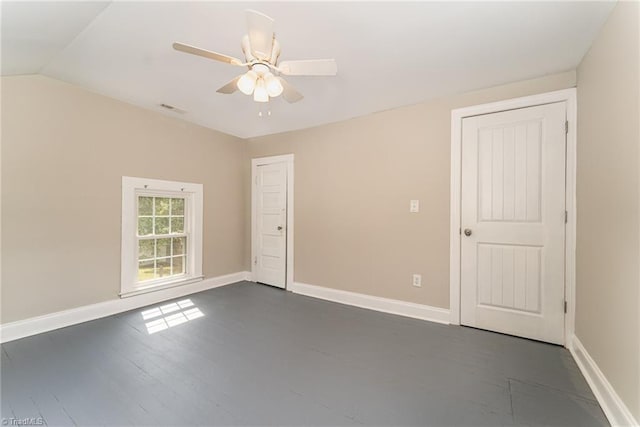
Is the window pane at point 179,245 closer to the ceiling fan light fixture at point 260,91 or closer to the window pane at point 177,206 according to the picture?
the window pane at point 177,206

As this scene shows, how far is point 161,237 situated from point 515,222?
3970mm

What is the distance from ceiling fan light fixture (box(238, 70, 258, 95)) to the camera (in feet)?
5.45

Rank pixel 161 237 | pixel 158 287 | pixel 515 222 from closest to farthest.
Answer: pixel 515 222
pixel 158 287
pixel 161 237

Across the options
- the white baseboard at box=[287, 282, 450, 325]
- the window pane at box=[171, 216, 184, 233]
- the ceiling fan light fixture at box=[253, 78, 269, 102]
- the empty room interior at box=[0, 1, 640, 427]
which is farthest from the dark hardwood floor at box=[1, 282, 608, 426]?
the ceiling fan light fixture at box=[253, 78, 269, 102]

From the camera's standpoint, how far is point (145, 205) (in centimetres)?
328

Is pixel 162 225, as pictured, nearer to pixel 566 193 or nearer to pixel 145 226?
pixel 145 226

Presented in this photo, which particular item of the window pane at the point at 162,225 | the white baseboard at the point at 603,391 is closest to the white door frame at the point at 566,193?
the white baseboard at the point at 603,391

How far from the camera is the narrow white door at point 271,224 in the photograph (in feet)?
12.9

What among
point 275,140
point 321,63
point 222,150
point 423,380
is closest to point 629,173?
point 423,380

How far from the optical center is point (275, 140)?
13.2ft

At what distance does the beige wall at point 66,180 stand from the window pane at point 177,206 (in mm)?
350

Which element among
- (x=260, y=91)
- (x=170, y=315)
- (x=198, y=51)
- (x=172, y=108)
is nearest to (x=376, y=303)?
(x=170, y=315)

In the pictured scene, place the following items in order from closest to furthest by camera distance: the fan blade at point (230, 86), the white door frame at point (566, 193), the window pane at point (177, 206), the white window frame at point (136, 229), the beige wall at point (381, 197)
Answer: the fan blade at point (230, 86) < the white door frame at point (566, 193) < the beige wall at point (381, 197) < the white window frame at point (136, 229) < the window pane at point (177, 206)

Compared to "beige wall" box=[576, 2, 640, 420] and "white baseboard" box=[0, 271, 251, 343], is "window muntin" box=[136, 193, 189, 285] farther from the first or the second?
"beige wall" box=[576, 2, 640, 420]
